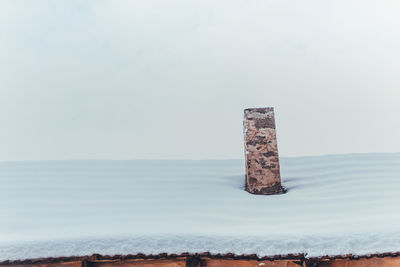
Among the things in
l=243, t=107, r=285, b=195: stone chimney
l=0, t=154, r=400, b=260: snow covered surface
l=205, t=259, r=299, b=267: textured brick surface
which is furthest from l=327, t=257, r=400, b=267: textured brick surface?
l=243, t=107, r=285, b=195: stone chimney

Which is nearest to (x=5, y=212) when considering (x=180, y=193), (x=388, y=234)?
(x=180, y=193)

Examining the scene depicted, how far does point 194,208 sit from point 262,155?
2.99 feet

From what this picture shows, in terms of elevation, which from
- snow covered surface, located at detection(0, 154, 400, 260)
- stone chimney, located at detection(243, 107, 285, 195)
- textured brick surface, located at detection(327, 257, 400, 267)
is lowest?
textured brick surface, located at detection(327, 257, 400, 267)

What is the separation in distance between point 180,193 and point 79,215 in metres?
0.88

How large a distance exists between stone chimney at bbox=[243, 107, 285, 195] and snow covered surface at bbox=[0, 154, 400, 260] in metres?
0.13

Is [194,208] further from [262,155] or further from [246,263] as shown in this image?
[262,155]

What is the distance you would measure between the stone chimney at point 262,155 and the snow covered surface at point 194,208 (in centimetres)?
13

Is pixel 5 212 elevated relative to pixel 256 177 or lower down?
lower down

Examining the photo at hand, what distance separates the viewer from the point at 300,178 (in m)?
3.22

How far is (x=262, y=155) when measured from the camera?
114 inches

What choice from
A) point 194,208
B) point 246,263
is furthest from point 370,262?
point 194,208

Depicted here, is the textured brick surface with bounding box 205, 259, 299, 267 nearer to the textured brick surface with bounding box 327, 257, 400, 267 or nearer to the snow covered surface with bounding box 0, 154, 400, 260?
the snow covered surface with bounding box 0, 154, 400, 260

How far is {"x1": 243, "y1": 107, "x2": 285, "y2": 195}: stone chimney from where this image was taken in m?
2.85

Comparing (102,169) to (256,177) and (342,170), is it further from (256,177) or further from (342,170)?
(342,170)
